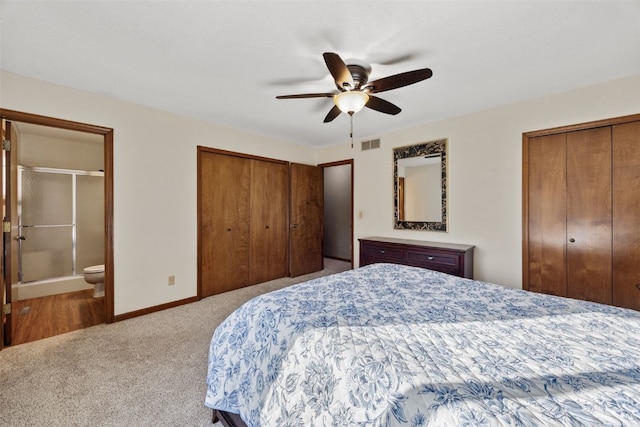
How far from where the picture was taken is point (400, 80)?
74.0 inches

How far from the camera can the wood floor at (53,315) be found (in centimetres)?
256

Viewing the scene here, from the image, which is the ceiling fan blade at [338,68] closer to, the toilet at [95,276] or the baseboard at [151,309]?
the baseboard at [151,309]

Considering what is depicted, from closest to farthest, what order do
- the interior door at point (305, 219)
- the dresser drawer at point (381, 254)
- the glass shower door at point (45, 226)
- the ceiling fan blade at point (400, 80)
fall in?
the ceiling fan blade at point (400, 80), the dresser drawer at point (381, 254), the glass shower door at point (45, 226), the interior door at point (305, 219)

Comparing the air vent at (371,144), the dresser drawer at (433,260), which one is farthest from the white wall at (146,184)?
the dresser drawer at (433,260)

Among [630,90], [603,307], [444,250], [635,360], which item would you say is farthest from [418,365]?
[630,90]

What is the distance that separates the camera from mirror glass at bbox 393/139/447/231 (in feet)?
11.2

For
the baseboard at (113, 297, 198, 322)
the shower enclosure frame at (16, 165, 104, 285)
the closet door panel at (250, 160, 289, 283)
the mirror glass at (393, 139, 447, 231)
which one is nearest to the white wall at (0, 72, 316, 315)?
the baseboard at (113, 297, 198, 322)

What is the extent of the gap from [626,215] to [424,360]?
274cm

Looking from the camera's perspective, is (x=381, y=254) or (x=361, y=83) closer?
(x=361, y=83)

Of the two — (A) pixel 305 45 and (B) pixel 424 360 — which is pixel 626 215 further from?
(A) pixel 305 45

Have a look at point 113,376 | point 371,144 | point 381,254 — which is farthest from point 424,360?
point 371,144

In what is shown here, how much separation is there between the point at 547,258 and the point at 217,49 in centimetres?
352

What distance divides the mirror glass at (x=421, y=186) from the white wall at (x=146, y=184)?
8.48 feet

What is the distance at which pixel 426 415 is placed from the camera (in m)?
0.71
